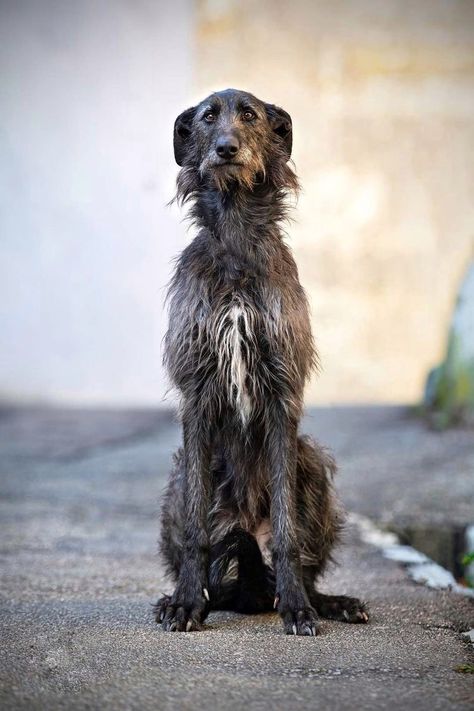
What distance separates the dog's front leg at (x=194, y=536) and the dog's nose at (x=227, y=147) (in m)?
0.97

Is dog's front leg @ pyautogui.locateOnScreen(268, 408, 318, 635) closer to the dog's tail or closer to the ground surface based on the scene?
the ground surface

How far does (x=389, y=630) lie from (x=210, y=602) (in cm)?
67

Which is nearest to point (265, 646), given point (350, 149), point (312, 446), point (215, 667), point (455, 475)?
point (215, 667)

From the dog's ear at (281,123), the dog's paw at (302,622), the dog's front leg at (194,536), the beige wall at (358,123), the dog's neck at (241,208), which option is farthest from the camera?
the beige wall at (358,123)

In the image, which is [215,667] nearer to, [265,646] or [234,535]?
[265,646]

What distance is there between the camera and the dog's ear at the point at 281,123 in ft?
13.4

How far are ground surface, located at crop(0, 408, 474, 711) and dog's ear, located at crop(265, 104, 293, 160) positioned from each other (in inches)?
74.4

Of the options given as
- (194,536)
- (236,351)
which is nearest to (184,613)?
(194,536)

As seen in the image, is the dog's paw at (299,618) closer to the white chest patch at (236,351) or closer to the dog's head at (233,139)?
the white chest patch at (236,351)

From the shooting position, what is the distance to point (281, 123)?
161 inches

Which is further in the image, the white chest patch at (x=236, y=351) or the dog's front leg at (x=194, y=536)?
the white chest patch at (x=236, y=351)

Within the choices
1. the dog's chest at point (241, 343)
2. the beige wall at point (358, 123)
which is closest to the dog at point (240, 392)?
the dog's chest at point (241, 343)

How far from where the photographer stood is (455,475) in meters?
8.06

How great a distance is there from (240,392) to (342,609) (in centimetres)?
93
